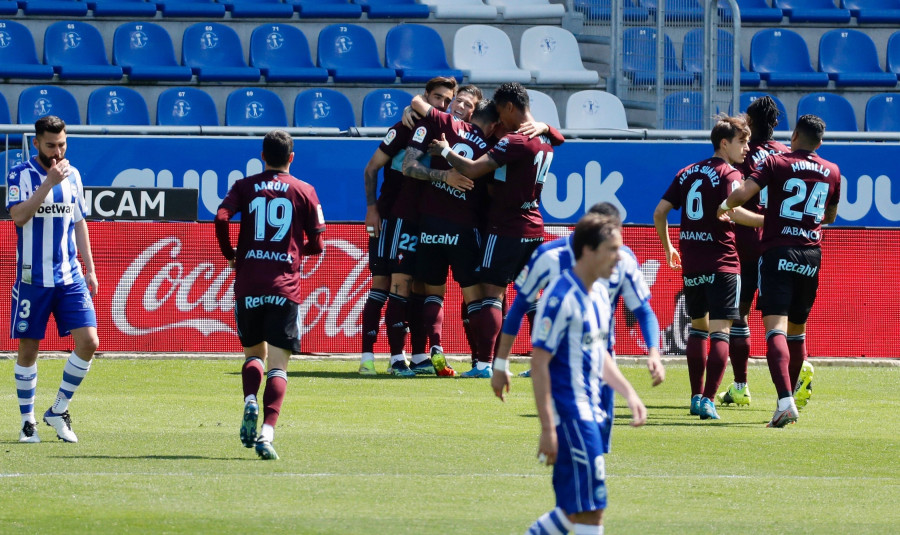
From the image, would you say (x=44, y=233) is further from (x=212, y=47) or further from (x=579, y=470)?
(x=212, y=47)

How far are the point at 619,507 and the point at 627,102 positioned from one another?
44.6 ft

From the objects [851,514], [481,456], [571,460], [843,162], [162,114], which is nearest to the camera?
[571,460]

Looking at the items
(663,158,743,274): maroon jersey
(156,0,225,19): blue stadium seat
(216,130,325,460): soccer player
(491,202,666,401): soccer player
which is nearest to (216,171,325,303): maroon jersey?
(216,130,325,460): soccer player

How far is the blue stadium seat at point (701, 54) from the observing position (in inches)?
723

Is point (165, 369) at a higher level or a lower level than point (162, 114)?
lower

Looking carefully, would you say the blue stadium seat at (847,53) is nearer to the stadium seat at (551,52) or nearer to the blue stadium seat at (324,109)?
the stadium seat at (551,52)

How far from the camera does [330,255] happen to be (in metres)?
14.0

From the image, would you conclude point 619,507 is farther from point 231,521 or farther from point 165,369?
point 165,369

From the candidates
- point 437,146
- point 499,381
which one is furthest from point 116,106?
point 499,381

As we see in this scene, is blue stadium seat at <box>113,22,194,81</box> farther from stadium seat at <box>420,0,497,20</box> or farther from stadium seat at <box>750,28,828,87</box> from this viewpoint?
stadium seat at <box>750,28,828,87</box>

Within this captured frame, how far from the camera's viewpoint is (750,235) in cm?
1088

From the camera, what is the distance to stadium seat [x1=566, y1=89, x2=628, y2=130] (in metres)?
18.8

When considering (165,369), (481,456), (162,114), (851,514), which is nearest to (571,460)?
(851,514)

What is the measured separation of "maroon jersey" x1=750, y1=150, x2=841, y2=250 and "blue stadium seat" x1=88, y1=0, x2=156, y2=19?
1223cm
